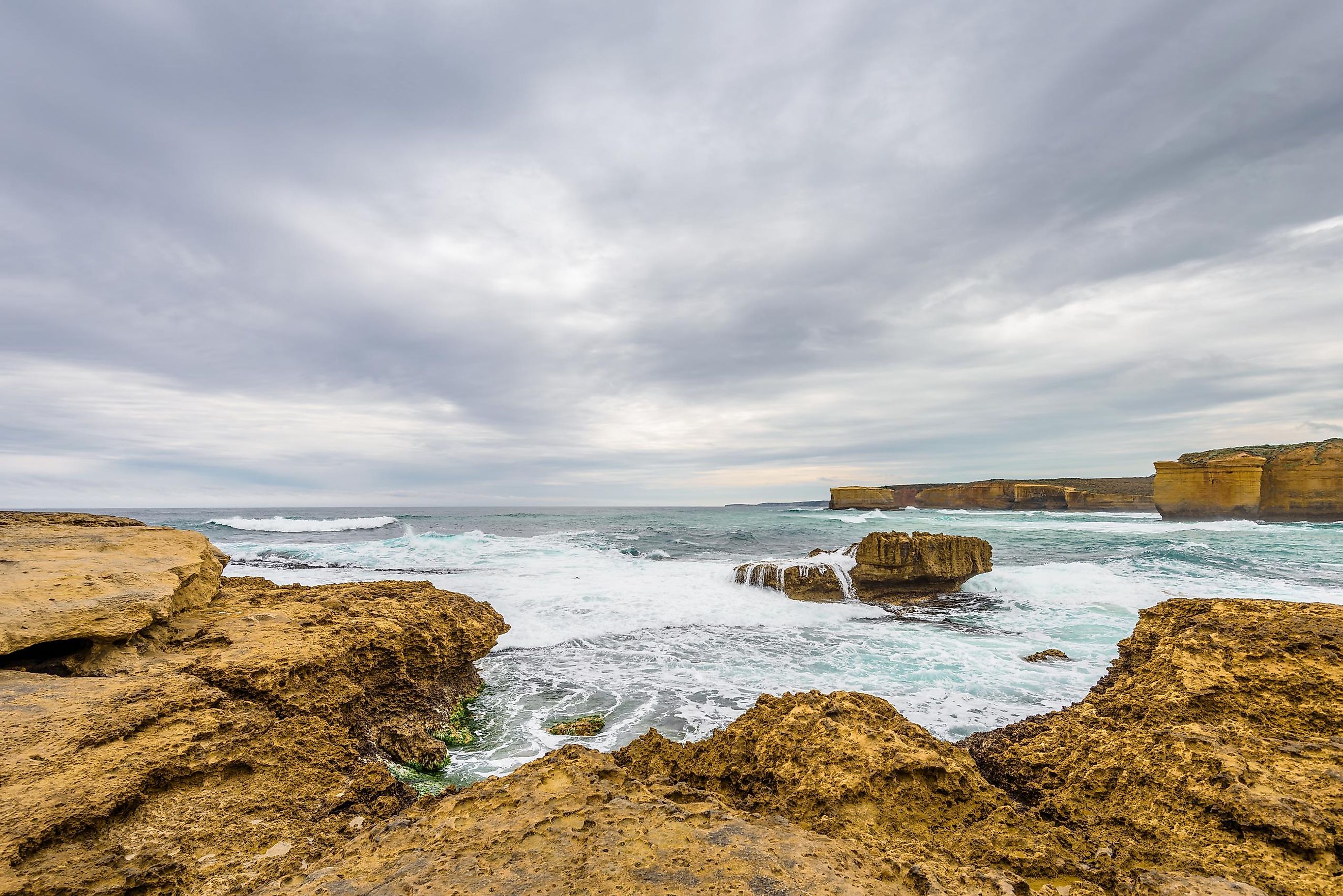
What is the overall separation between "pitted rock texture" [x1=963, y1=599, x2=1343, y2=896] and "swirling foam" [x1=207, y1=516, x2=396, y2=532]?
121 feet

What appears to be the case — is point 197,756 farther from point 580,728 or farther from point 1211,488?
point 1211,488

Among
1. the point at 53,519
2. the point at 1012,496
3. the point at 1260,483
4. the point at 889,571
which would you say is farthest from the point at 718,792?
the point at 1012,496

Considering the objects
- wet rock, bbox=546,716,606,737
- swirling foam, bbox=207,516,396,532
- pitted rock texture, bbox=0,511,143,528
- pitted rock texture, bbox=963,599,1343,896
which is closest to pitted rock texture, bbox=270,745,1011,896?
pitted rock texture, bbox=963,599,1343,896

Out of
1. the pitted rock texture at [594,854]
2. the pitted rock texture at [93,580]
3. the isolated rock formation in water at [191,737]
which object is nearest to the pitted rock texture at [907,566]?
the isolated rock formation in water at [191,737]

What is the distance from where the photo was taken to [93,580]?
11.7 feet

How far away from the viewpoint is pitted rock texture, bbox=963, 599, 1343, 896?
76.6 inches

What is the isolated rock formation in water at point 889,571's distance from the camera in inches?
419

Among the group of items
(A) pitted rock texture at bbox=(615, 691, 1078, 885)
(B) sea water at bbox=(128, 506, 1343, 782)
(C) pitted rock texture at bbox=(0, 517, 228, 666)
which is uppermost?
(C) pitted rock texture at bbox=(0, 517, 228, 666)

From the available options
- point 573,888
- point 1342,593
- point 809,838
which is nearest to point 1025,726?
point 809,838

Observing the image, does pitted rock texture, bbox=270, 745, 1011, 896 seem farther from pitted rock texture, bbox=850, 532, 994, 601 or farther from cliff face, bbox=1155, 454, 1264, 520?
cliff face, bbox=1155, 454, 1264, 520

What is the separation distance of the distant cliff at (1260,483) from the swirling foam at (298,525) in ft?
170

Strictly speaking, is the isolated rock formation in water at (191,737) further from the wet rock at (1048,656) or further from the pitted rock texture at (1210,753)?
the wet rock at (1048,656)

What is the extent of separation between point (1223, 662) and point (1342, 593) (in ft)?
40.3

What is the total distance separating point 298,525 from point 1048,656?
40.2m
